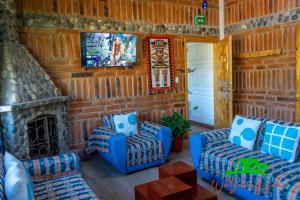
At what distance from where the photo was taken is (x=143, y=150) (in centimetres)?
359

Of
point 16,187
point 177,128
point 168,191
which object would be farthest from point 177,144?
point 16,187

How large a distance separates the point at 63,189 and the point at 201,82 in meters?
4.83

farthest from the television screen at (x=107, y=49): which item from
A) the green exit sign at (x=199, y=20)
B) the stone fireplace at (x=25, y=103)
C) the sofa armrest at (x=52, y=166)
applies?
the sofa armrest at (x=52, y=166)

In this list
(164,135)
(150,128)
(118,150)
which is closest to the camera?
(118,150)

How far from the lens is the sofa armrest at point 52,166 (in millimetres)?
2473

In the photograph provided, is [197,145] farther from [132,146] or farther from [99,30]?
[99,30]

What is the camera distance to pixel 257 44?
188 inches

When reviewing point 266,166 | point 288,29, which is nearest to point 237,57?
point 288,29

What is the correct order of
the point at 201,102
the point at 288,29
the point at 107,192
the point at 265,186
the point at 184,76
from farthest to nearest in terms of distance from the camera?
1. the point at 201,102
2. the point at 184,76
3. the point at 288,29
4. the point at 107,192
5. the point at 265,186

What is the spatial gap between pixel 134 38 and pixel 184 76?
1379mm

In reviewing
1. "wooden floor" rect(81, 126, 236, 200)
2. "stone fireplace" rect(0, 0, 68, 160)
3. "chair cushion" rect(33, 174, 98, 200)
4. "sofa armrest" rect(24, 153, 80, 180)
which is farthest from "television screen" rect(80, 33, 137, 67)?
"chair cushion" rect(33, 174, 98, 200)

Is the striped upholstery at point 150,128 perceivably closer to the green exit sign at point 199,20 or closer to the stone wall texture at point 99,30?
the stone wall texture at point 99,30

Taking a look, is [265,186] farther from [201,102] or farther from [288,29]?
[201,102]

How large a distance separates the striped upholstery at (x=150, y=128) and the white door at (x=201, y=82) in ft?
8.15
